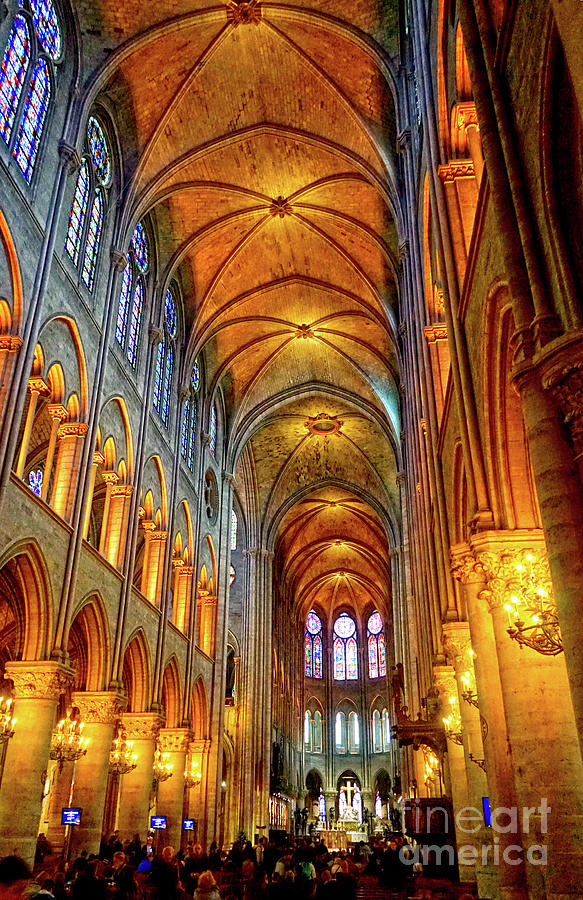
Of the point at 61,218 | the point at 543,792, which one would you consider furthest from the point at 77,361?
the point at 543,792

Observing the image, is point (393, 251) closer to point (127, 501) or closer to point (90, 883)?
point (127, 501)

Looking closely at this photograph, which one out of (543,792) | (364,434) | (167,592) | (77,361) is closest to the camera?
(543,792)

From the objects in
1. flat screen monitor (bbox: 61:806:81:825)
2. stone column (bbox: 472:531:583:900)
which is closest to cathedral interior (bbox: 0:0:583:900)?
stone column (bbox: 472:531:583:900)

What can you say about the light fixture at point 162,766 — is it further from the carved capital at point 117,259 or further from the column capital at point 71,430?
the carved capital at point 117,259

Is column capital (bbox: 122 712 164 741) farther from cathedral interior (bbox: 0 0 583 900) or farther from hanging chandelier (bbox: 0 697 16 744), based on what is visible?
hanging chandelier (bbox: 0 697 16 744)

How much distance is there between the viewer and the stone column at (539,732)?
641 centimetres

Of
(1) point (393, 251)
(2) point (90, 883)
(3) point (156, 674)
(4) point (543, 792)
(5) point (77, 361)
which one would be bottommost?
(2) point (90, 883)

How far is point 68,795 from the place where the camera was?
2692cm

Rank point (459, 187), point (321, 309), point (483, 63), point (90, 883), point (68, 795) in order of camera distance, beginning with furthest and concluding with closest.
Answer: point (321, 309)
point (68, 795)
point (459, 187)
point (483, 63)
point (90, 883)

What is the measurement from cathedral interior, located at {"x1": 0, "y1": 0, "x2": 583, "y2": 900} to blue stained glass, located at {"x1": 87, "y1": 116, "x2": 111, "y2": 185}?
0.46 feet

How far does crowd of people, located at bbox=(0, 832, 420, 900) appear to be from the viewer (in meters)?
6.42

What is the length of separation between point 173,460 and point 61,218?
10069 millimetres

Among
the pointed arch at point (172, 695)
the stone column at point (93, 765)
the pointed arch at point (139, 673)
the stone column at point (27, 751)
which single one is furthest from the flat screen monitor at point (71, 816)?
the pointed arch at point (172, 695)

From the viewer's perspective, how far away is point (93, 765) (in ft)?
57.3
